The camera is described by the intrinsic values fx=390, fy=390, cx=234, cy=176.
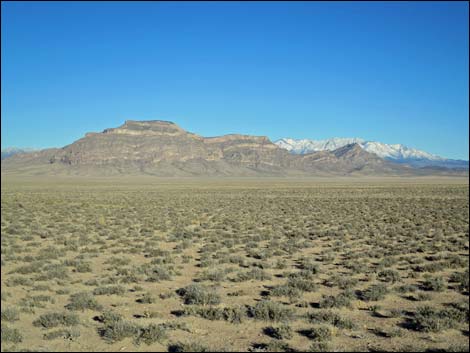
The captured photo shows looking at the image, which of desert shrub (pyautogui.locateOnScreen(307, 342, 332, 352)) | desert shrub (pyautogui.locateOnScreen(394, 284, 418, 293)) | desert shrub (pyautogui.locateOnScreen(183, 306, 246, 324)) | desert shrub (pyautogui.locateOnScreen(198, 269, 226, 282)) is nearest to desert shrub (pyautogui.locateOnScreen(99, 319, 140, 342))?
desert shrub (pyautogui.locateOnScreen(183, 306, 246, 324))

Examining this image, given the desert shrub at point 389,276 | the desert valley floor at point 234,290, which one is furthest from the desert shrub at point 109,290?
the desert shrub at point 389,276

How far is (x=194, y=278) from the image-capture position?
12.8m

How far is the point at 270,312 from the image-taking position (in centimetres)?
927

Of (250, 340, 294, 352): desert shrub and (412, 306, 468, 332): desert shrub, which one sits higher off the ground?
(412, 306, 468, 332): desert shrub

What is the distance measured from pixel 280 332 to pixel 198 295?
9.85 feet

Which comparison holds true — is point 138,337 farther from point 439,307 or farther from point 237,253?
point 237,253

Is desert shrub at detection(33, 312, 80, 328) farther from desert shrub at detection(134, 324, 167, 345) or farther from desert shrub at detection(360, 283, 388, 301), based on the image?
desert shrub at detection(360, 283, 388, 301)

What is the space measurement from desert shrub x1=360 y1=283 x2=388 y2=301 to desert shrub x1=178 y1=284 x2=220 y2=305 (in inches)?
159

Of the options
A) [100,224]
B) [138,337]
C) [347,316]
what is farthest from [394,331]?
[100,224]

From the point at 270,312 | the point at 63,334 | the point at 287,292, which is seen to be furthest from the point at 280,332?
the point at 63,334

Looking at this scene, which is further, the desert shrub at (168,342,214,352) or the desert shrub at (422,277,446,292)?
the desert shrub at (422,277,446,292)

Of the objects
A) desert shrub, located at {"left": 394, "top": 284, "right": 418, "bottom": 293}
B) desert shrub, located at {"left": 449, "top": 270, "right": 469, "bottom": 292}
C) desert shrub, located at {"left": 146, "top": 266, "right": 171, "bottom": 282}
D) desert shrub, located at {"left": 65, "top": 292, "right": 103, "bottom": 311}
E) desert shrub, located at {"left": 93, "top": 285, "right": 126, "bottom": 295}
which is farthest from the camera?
desert shrub, located at {"left": 146, "top": 266, "right": 171, "bottom": 282}

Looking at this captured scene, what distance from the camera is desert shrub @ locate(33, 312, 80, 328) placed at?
27.9ft

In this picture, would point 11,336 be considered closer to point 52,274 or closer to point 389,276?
point 52,274
